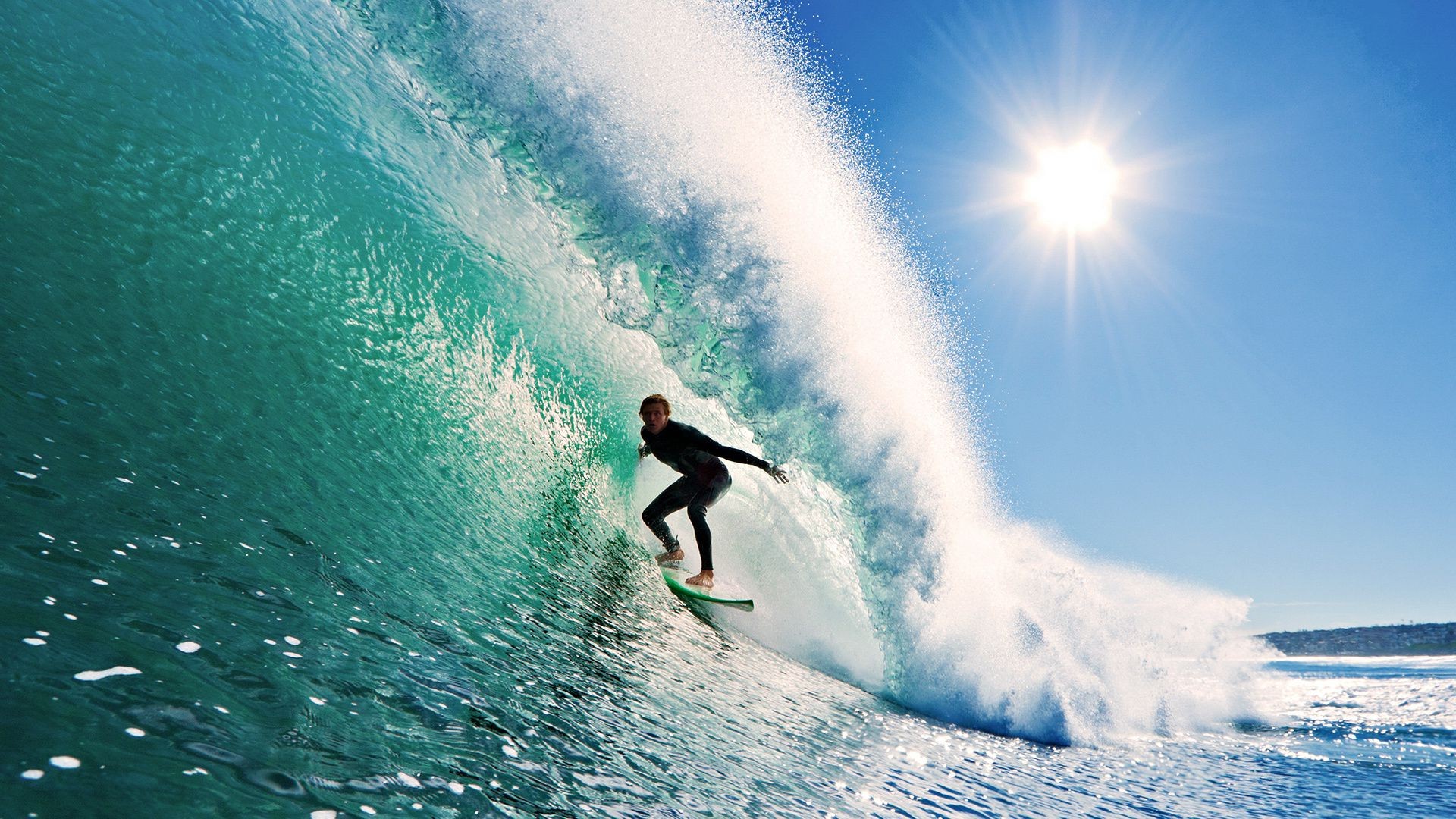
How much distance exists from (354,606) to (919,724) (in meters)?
4.02

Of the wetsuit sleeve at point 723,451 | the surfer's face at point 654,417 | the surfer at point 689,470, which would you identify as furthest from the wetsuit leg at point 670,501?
the surfer's face at point 654,417

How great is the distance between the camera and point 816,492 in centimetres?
676

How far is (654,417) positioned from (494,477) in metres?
1.26

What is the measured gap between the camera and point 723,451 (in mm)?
5258

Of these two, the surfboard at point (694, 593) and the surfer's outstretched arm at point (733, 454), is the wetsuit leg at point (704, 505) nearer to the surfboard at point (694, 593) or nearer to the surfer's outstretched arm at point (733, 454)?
the surfboard at point (694, 593)

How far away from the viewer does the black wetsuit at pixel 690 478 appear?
5.45 m

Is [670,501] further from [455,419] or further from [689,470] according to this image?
[455,419]

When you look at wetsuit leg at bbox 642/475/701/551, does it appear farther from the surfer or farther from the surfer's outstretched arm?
the surfer's outstretched arm

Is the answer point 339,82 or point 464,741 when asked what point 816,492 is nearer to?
point 464,741

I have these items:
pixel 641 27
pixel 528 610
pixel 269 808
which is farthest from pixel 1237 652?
pixel 269 808

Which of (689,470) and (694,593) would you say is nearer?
(694,593)

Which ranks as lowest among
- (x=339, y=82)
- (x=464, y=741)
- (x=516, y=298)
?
(x=464, y=741)

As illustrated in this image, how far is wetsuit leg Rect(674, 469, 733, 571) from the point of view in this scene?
5496 millimetres

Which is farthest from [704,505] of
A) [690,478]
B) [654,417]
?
[654,417]
